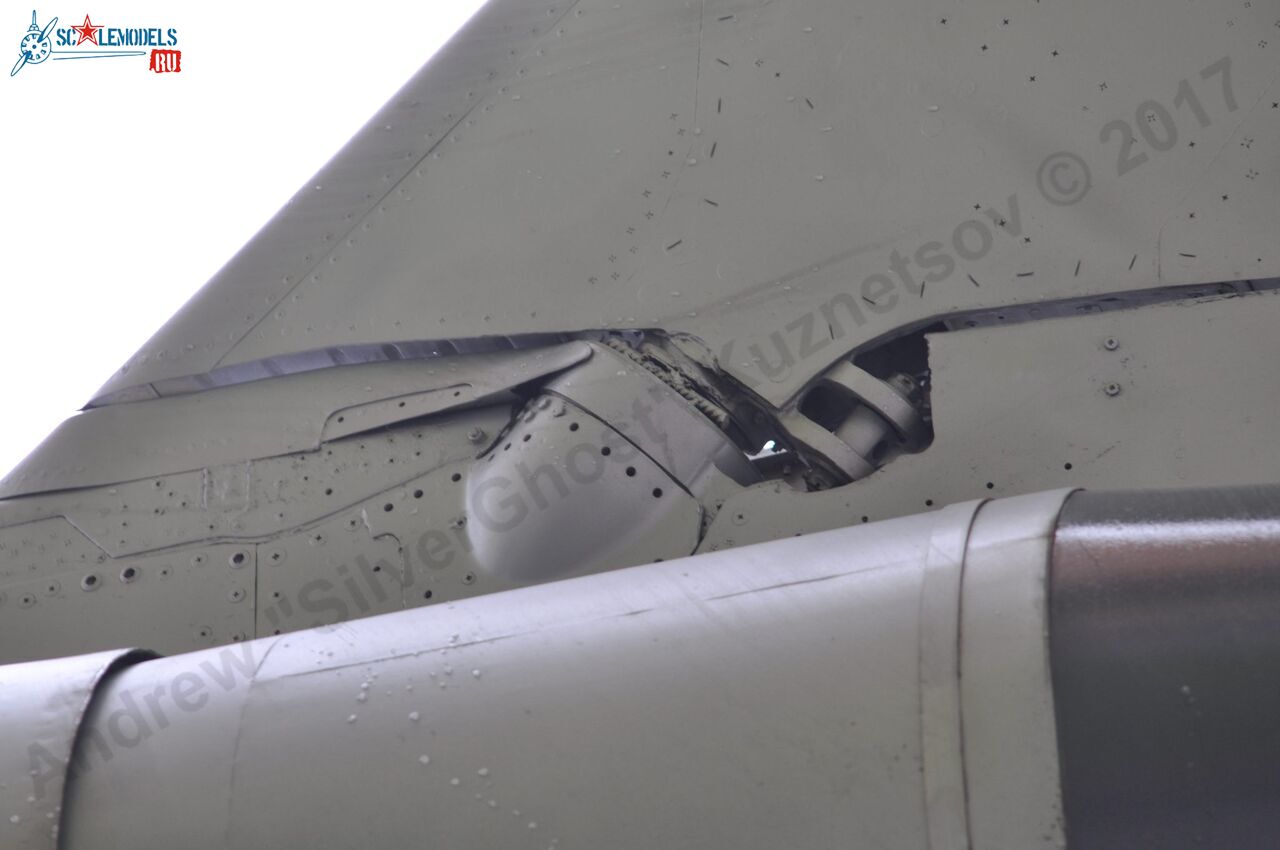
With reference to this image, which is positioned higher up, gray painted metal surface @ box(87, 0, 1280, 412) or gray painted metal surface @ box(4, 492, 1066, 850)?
gray painted metal surface @ box(87, 0, 1280, 412)

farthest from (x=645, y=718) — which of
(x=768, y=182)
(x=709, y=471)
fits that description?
(x=768, y=182)

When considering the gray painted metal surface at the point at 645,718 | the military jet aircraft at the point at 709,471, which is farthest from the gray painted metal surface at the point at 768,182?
the gray painted metal surface at the point at 645,718

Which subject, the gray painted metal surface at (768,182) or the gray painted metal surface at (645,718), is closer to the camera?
the gray painted metal surface at (645,718)

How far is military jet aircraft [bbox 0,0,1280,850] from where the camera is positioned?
1877mm

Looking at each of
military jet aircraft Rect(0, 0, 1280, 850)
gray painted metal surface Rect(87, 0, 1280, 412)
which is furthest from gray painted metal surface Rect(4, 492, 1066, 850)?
gray painted metal surface Rect(87, 0, 1280, 412)

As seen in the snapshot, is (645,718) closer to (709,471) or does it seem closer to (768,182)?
(709,471)

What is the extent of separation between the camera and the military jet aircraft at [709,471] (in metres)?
1.88

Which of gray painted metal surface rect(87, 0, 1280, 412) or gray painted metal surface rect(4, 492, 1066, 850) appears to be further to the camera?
gray painted metal surface rect(87, 0, 1280, 412)

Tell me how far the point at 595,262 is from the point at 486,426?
449 mm

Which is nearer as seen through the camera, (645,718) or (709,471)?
(645,718)

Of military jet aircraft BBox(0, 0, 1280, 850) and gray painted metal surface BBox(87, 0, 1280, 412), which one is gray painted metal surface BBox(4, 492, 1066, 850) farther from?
gray painted metal surface BBox(87, 0, 1280, 412)

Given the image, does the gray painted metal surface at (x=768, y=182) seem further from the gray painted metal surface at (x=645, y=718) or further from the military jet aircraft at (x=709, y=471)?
the gray painted metal surface at (x=645, y=718)

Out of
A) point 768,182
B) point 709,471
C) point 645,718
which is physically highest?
point 768,182

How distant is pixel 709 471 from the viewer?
2816mm
